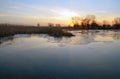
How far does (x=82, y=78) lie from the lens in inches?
241

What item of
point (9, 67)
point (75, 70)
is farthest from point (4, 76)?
point (75, 70)

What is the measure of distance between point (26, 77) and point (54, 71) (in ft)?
4.08

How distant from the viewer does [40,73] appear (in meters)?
6.59

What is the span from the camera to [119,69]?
7305 mm

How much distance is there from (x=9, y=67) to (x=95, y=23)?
73.1 m

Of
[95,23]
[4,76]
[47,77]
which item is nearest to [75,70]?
[47,77]

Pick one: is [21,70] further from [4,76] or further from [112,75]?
[112,75]

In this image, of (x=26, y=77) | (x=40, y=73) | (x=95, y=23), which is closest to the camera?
(x=26, y=77)

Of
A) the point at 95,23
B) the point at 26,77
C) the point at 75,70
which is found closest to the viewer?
the point at 26,77

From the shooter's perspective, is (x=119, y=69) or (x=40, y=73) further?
(x=119, y=69)

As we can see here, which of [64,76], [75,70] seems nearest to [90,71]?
[75,70]

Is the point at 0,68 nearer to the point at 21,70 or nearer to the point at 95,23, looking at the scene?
→ the point at 21,70

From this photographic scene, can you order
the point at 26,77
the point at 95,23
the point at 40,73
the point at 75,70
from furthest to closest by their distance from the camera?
the point at 95,23 → the point at 75,70 → the point at 40,73 → the point at 26,77

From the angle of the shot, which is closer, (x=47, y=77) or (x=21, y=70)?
(x=47, y=77)
